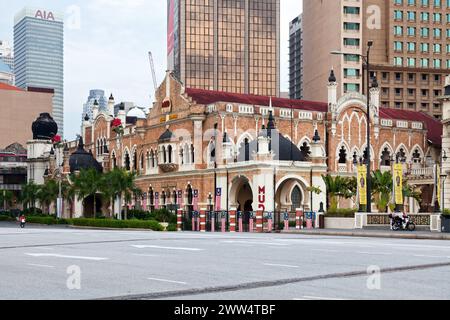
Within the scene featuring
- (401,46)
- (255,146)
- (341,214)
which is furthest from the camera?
(401,46)

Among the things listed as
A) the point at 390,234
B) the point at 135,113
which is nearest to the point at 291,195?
the point at 390,234

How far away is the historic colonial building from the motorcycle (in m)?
19.8

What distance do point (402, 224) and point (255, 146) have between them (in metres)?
26.3

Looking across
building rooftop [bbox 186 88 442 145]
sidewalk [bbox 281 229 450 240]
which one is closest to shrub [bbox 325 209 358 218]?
sidewalk [bbox 281 229 450 240]

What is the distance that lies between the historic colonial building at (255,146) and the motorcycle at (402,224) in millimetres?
19809

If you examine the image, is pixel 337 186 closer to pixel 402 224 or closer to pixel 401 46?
pixel 402 224

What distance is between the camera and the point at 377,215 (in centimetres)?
4647

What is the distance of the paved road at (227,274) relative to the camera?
41.1 feet

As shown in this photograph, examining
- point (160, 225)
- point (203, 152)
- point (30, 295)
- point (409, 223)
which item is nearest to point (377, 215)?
point (409, 223)

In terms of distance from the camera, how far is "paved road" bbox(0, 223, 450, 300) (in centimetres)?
1252

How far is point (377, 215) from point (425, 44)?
92.4 m

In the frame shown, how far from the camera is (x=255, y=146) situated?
218 feet
